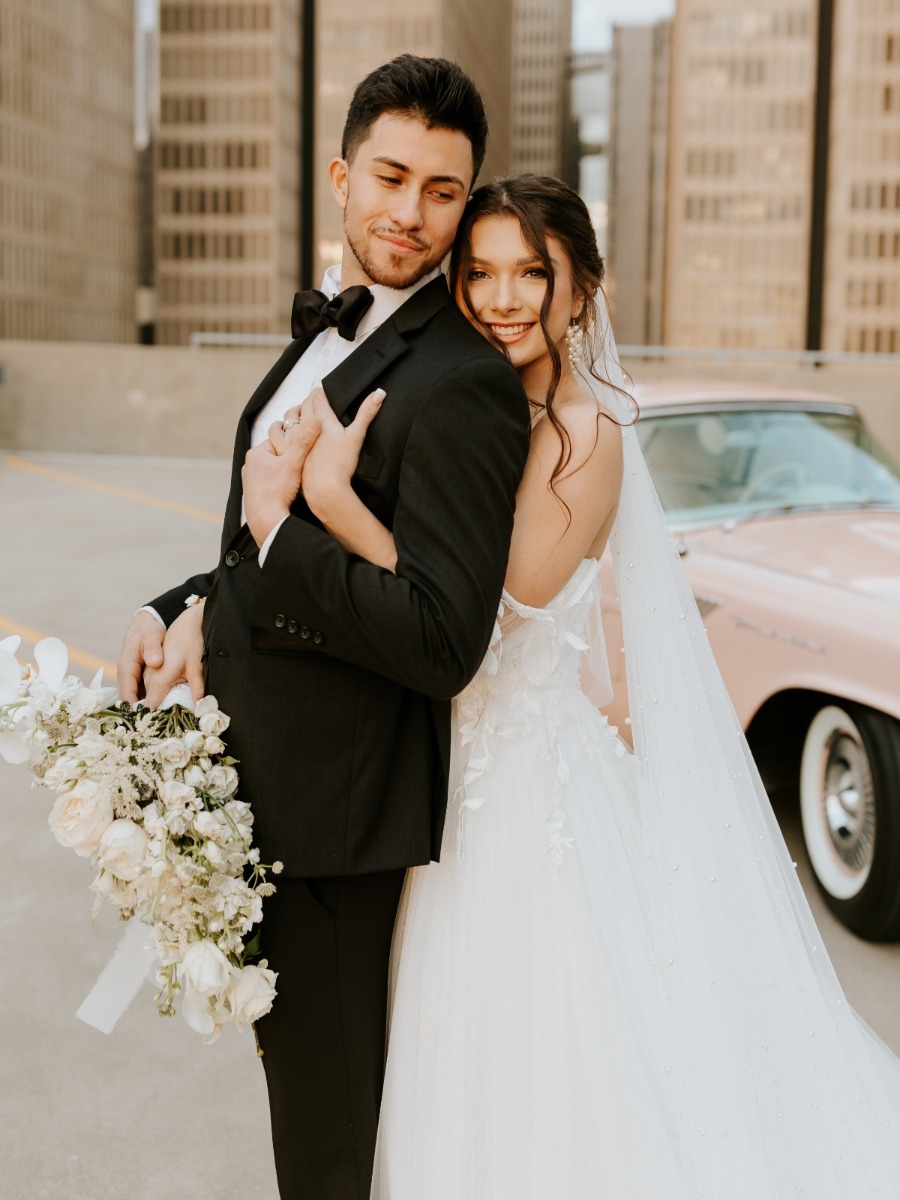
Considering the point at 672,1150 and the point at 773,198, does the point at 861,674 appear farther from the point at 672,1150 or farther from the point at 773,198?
the point at 773,198

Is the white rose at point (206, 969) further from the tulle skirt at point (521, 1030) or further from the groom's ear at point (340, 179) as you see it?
the groom's ear at point (340, 179)

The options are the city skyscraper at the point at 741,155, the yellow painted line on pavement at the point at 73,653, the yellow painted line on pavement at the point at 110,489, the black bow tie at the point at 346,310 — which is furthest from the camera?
the city skyscraper at the point at 741,155

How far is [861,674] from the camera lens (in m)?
3.62

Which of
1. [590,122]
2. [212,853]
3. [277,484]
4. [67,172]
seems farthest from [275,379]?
[590,122]

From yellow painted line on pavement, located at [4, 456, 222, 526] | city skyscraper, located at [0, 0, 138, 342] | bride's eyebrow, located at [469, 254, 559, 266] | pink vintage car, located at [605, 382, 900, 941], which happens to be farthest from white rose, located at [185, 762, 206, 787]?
city skyscraper, located at [0, 0, 138, 342]

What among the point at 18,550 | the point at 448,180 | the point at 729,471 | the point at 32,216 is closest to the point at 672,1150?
the point at 448,180

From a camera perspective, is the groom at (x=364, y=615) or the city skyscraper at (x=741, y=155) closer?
the groom at (x=364, y=615)

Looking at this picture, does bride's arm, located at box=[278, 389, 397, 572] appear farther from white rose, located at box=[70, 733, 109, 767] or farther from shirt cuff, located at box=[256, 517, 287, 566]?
white rose, located at box=[70, 733, 109, 767]

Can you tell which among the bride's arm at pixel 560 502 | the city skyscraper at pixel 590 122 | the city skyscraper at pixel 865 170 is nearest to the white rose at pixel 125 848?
the bride's arm at pixel 560 502

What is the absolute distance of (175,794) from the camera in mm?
1721

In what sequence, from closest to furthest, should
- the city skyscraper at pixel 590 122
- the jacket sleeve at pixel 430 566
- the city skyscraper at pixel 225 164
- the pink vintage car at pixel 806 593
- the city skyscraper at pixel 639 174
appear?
the jacket sleeve at pixel 430 566
the pink vintage car at pixel 806 593
the city skyscraper at pixel 225 164
the city skyscraper at pixel 639 174
the city skyscraper at pixel 590 122

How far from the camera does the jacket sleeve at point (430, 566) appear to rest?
162 cm

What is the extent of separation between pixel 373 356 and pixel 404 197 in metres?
0.26

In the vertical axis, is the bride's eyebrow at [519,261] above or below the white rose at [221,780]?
above
